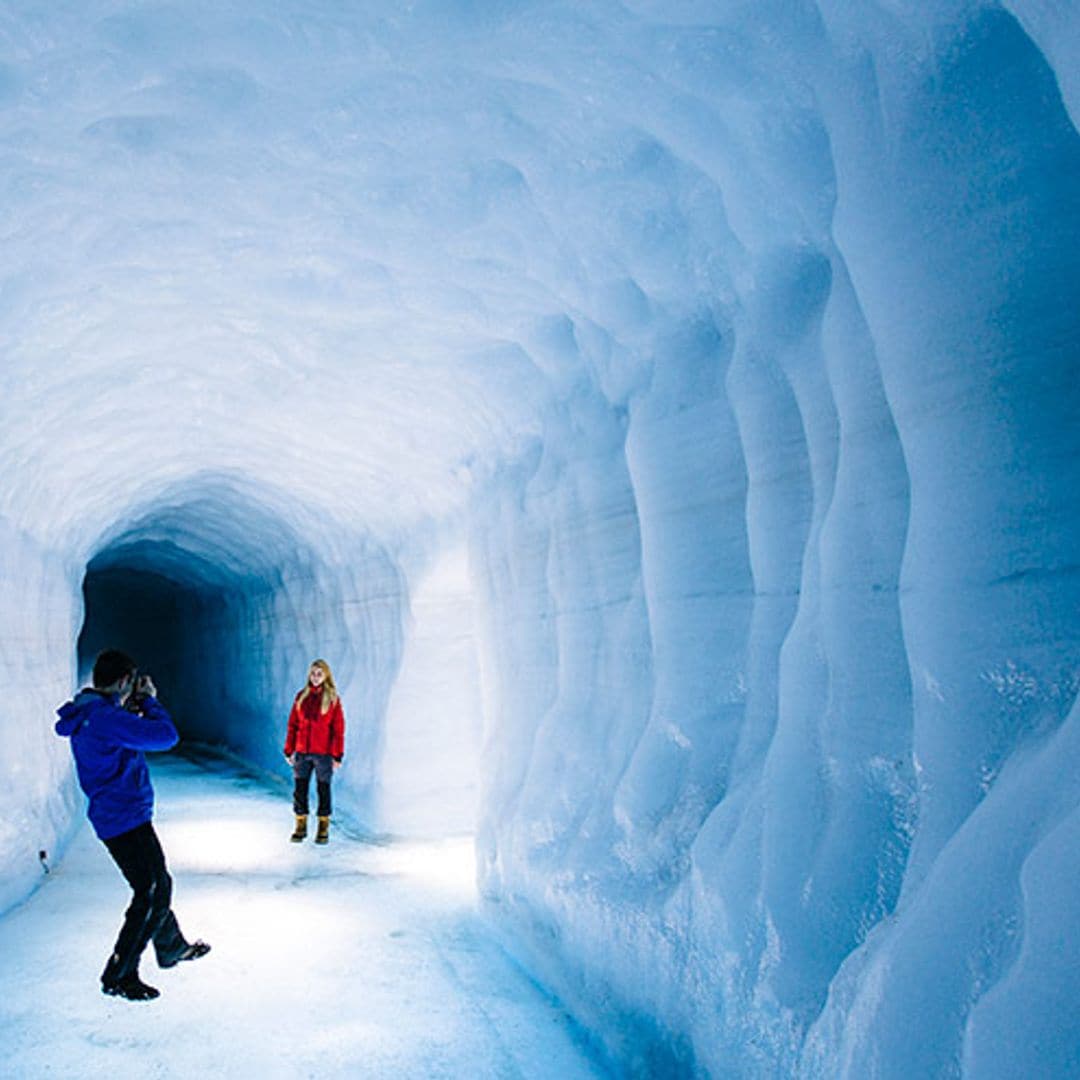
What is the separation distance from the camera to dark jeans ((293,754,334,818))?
8.41 m

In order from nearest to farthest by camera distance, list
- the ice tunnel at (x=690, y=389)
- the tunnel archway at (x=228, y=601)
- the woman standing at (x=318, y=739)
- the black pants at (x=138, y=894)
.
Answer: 1. the ice tunnel at (x=690, y=389)
2. the black pants at (x=138, y=894)
3. the woman standing at (x=318, y=739)
4. the tunnel archway at (x=228, y=601)

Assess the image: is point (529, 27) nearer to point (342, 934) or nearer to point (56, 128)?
point (56, 128)

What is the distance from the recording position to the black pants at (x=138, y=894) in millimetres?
4383

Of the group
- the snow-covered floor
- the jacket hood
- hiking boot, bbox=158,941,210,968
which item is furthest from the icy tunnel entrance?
the jacket hood

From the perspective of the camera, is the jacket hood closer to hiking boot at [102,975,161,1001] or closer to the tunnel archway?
hiking boot at [102,975,161,1001]

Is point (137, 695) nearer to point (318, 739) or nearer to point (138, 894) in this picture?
point (138, 894)

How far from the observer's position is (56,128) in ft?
11.2

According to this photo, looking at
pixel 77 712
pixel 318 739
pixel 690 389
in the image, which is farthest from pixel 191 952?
pixel 690 389

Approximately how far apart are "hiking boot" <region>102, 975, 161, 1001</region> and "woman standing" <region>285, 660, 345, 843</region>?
3786 millimetres

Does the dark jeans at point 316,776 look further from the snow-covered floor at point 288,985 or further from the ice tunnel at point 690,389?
the ice tunnel at point 690,389

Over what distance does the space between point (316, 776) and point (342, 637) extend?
9.45ft

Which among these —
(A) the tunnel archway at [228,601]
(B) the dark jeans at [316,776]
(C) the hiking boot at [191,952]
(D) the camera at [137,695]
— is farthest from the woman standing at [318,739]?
(D) the camera at [137,695]

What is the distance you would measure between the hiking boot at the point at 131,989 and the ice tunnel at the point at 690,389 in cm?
193

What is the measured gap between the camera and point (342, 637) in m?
A: 11.2
